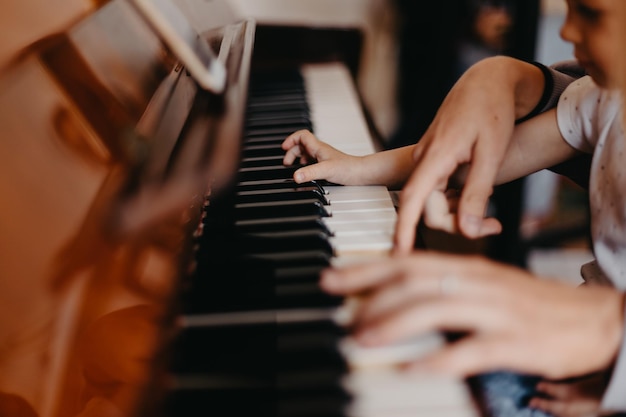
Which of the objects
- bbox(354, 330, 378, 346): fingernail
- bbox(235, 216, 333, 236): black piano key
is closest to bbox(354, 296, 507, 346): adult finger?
bbox(354, 330, 378, 346): fingernail

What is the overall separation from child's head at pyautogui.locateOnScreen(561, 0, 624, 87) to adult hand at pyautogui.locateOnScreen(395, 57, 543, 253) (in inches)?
5.9

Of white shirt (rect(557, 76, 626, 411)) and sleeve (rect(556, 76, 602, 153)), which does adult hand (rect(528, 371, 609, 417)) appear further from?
sleeve (rect(556, 76, 602, 153))

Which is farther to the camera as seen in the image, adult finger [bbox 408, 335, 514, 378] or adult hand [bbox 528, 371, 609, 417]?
adult hand [bbox 528, 371, 609, 417]

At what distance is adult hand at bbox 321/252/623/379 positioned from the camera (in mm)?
540

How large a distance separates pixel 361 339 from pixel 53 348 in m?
0.42

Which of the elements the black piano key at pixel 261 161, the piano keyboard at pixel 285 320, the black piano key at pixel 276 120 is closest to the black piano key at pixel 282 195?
the piano keyboard at pixel 285 320

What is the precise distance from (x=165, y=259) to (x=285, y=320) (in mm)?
206

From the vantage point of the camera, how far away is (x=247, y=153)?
3.68ft

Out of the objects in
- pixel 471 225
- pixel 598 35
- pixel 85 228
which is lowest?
pixel 471 225

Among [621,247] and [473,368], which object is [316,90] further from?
[473,368]

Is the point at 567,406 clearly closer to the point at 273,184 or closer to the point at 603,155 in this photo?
the point at 603,155

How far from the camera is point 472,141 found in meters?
0.85

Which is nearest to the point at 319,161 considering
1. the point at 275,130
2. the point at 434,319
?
the point at 275,130

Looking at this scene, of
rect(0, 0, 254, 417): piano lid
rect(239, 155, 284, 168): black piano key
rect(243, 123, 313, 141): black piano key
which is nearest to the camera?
rect(0, 0, 254, 417): piano lid
